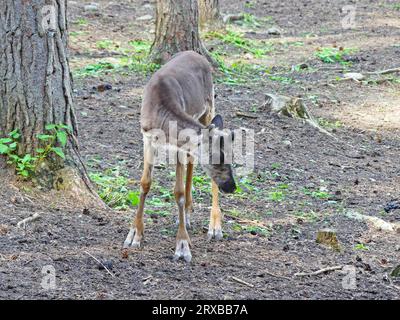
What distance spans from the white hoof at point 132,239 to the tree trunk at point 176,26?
5663mm

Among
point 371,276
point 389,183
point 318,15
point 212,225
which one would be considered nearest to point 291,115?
point 389,183

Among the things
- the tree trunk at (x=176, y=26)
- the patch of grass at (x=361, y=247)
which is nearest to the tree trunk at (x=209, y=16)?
the tree trunk at (x=176, y=26)

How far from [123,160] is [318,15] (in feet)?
34.1

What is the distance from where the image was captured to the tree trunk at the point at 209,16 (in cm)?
1502

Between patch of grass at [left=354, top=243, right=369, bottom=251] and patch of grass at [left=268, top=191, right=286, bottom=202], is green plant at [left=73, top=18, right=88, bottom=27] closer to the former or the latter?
patch of grass at [left=268, top=191, right=286, bottom=202]

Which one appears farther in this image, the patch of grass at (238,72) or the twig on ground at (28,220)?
the patch of grass at (238,72)

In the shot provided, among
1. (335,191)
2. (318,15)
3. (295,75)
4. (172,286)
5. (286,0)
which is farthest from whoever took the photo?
(286,0)

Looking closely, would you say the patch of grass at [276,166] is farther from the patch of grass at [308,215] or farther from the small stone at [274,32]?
the small stone at [274,32]

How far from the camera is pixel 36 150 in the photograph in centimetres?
666

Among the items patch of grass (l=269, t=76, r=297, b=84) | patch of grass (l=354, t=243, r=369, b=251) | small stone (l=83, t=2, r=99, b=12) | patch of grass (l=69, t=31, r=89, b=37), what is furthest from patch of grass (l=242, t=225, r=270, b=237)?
small stone (l=83, t=2, r=99, b=12)

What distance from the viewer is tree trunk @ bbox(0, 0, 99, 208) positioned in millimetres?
6547

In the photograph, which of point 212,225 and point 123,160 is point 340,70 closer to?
point 123,160

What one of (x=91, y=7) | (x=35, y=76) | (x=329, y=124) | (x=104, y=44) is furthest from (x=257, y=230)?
(x=91, y=7)

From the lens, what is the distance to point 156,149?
6168 millimetres
